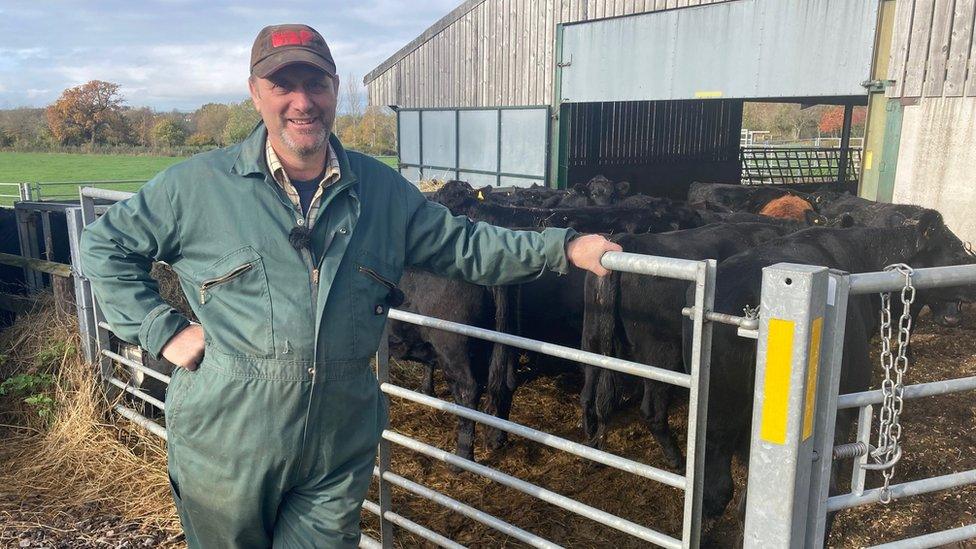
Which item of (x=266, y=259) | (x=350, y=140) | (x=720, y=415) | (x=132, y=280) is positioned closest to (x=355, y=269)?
(x=266, y=259)

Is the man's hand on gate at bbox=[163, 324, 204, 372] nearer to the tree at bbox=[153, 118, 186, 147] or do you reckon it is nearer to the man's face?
the man's face

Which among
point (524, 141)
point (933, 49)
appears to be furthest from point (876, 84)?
point (524, 141)

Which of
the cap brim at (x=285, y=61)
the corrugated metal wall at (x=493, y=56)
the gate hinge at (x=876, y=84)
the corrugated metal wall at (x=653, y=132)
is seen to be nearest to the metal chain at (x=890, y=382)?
the cap brim at (x=285, y=61)

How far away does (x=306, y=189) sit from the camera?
223 cm

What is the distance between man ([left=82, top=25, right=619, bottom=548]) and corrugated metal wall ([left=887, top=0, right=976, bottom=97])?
8.31 m

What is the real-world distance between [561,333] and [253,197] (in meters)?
3.86

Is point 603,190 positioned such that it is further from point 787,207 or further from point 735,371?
point 735,371

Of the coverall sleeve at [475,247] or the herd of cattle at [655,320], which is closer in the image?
the coverall sleeve at [475,247]

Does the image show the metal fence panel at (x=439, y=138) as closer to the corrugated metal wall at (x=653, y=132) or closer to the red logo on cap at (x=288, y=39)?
the corrugated metal wall at (x=653, y=132)

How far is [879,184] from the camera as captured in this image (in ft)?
30.0

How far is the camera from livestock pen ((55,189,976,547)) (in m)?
1.92

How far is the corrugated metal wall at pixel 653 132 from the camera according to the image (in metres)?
15.7

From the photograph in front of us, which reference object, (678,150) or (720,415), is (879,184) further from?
(678,150)

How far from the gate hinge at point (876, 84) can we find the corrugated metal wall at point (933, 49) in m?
0.06
